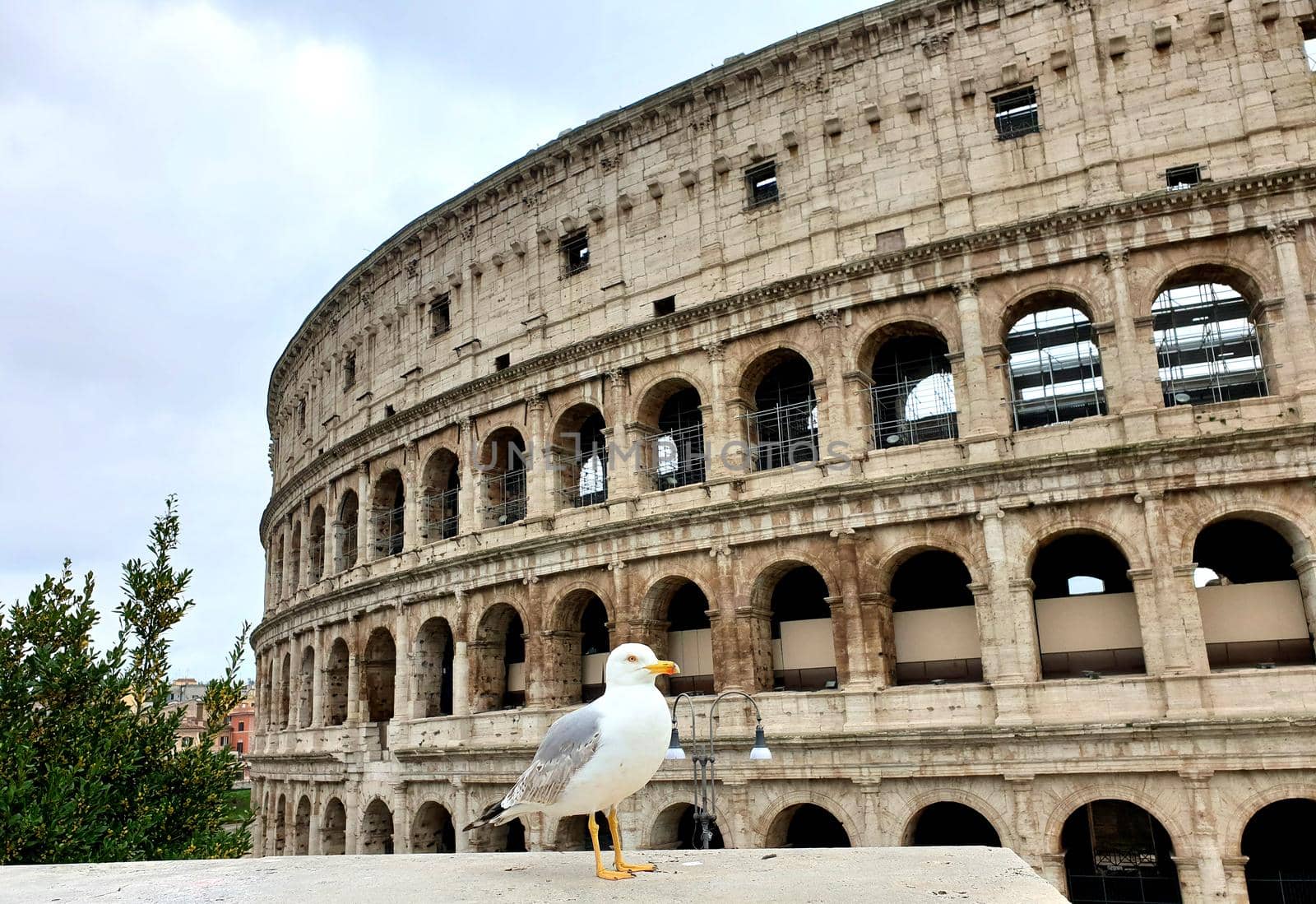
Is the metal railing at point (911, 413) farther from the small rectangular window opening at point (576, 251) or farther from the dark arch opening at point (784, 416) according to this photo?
the small rectangular window opening at point (576, 251)

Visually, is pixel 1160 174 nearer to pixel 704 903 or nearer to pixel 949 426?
pixel 949 426

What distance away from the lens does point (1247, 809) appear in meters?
16.7

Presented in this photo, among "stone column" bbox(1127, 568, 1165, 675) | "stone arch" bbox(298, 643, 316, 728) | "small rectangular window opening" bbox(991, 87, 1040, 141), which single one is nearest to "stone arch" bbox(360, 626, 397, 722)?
"stone arch" bbox(298, 643, 316, 728)

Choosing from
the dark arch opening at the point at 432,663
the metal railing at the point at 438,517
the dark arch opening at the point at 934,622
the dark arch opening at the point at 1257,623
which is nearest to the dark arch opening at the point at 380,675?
the dark arch opening at the point at 432,663

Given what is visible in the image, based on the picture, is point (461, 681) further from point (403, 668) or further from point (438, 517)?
point (438, 517)

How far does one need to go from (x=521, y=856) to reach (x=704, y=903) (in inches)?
79.7

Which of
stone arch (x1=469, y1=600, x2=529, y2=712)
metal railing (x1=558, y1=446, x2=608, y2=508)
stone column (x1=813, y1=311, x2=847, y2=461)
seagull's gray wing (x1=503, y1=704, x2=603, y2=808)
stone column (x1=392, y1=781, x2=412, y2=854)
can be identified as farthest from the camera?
stone column (x1=392, y1=781, x2=412, y2=854)

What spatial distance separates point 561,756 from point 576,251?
2136 centimetres

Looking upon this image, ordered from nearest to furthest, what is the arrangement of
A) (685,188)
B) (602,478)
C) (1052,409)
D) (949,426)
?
(949,426), (1052,409), (685,188), (602,478)

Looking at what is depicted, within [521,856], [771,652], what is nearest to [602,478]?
[771,652]

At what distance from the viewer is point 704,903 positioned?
15.5 ft

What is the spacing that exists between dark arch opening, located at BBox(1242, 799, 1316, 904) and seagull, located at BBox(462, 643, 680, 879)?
16.2 meters

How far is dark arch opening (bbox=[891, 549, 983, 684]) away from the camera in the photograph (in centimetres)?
1992

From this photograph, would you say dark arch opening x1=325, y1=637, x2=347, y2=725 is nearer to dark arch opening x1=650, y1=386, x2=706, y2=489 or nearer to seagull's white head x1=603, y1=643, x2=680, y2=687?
dark arch opening x1=650, y1=386, x2=706, y2=489
